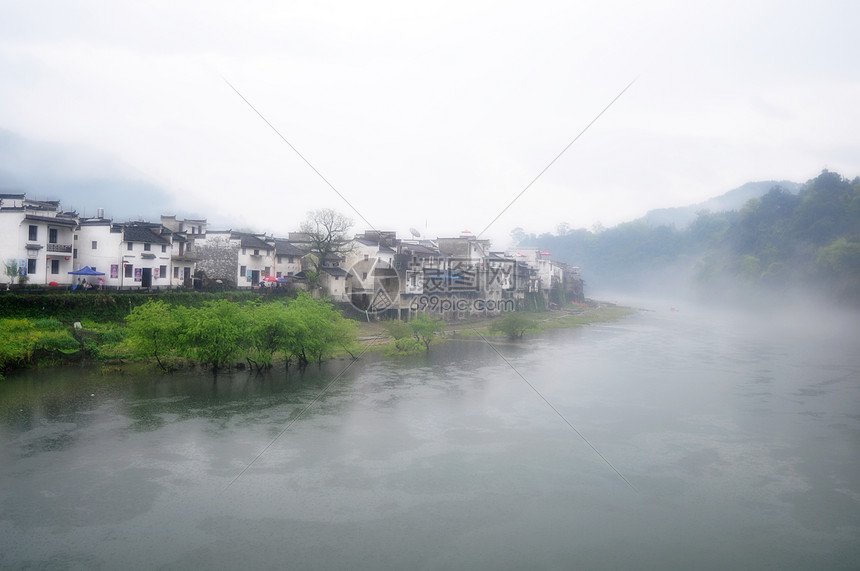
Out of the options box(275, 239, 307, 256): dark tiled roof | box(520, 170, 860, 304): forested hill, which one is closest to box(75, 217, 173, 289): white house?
box(275, 239, 307, 256): dark tiled roof

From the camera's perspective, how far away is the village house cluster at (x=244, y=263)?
87.2 ft

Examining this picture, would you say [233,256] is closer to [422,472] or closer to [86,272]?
[86,272]

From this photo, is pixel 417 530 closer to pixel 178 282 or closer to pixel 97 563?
pixel 97 563

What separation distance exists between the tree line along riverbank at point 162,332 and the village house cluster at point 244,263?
282cm

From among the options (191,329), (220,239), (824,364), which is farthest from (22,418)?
(824,364)

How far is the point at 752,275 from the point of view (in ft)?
209

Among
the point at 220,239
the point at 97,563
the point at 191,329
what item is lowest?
the point at 97,563

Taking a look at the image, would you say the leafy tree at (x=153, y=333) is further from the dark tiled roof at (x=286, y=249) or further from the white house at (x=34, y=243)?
the dark tiled roof at (x=286, y=249)

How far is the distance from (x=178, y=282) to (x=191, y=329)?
43.7 ft

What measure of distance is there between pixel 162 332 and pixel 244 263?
1658cm

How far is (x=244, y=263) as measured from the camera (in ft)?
122

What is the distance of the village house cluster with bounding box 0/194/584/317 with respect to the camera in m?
26.6

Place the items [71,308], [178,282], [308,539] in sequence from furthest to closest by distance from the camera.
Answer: [178,282] < [71,308] < [308,539]

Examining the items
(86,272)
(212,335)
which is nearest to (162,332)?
(212,335)
